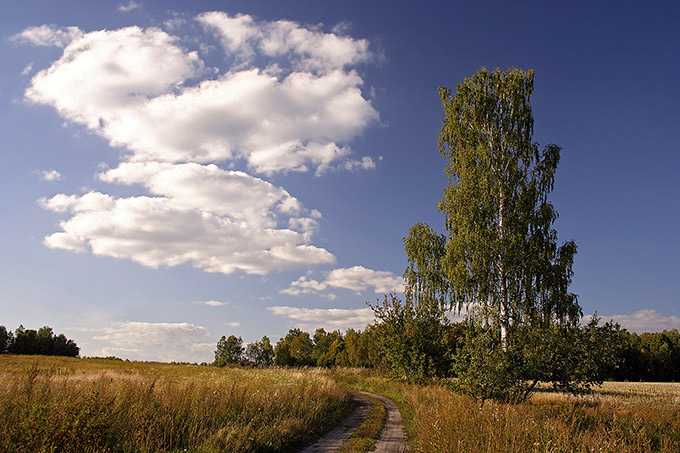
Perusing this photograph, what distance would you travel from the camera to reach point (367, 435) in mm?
12867

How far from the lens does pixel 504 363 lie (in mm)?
15906

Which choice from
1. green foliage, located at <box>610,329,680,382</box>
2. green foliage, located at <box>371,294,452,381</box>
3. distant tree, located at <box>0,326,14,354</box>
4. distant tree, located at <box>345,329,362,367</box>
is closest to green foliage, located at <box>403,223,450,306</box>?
green foliage, located at <box>371,294,452,381</box>

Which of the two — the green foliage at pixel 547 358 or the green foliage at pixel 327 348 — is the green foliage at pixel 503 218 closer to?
the green foliage at pixel 547 358

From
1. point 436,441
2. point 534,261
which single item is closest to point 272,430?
point 436,441

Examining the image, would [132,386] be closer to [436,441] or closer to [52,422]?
[52,422]

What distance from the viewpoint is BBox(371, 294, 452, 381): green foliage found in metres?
27.9

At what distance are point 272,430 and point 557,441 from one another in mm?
6957

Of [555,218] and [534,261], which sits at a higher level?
[555,218]

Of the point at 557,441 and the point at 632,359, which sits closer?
the point at 557,441

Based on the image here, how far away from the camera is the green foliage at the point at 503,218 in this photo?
22.5 metres

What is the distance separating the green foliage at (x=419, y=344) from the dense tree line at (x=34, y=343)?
7792cm

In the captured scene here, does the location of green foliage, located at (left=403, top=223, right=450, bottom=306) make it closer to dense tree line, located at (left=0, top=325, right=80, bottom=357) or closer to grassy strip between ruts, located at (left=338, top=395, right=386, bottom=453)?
grassy strip between ruts, located at (left=338, top=395, right=386, bottom=453)

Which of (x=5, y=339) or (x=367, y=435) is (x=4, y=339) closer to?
(x=5, y=339)

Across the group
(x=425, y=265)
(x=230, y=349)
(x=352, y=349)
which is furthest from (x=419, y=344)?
(x=230, y=349)
